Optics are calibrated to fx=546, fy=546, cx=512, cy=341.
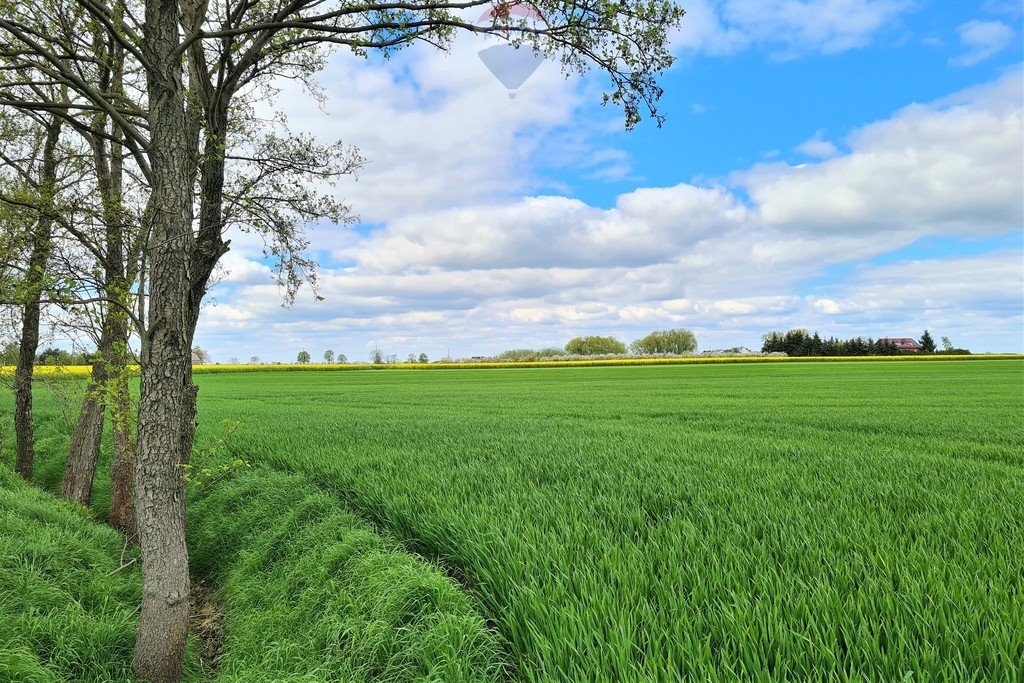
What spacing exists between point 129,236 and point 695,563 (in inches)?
380

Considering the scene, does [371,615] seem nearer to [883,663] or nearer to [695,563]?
[695,563]

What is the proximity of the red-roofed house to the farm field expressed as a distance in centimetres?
10357

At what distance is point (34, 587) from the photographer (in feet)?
20.9

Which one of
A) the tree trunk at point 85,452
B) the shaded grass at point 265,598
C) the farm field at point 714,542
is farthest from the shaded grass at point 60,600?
the farm field at point 714,542

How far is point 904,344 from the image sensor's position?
4195 inches

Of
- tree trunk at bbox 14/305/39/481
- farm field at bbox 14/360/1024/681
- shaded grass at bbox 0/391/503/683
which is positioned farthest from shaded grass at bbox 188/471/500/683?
tree trunk at bbox 14/305/39/481

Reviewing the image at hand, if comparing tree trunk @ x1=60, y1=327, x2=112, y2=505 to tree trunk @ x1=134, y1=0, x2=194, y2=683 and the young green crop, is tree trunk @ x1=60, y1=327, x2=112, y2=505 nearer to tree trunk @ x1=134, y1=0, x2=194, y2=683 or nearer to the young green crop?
the young green crop

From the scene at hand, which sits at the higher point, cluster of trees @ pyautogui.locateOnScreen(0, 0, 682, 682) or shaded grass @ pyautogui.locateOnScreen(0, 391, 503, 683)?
cluster of trees @ pyautogui.locateOnScreen(0, 0, 682, 682)

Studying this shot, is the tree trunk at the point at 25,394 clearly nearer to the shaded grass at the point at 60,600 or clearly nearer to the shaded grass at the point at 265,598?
the shaded grass at the point at 265,598

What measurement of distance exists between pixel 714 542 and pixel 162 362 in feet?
18.1

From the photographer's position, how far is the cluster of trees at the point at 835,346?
96.1 m

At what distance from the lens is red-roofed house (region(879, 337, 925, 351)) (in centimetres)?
9835

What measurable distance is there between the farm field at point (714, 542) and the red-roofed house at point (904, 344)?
103567mm

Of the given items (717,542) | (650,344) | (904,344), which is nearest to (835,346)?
(904,344)
